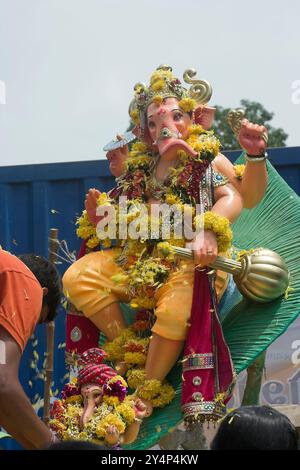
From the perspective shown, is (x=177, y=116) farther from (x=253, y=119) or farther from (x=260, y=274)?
(x=253, y=119)

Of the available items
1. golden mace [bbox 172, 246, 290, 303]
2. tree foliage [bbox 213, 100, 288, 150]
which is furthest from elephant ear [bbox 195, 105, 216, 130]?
tree foliage [bbox 213, 100, 288, 150]

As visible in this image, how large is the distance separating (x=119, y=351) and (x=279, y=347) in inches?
61.1

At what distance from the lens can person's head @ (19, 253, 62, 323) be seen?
3672 mm

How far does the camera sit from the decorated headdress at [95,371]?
12.8ft

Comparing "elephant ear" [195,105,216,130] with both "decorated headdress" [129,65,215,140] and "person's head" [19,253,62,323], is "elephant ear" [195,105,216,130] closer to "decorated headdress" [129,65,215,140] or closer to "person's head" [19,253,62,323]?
"decorated headdress" [129,65,215,140]

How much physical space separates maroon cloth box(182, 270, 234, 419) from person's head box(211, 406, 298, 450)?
1.42m

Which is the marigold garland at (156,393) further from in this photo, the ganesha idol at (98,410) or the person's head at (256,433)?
the person's head at (256,433)

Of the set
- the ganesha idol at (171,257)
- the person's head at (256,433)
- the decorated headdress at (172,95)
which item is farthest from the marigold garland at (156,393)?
the person's head at (256,433)

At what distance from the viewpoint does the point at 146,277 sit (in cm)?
395

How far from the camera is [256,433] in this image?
2.37 metres

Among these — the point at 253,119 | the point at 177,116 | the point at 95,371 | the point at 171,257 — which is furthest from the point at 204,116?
the point at 253,119

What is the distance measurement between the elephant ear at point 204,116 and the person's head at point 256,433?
2080mm

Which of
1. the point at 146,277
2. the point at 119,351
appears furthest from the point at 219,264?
the point at 119,351
